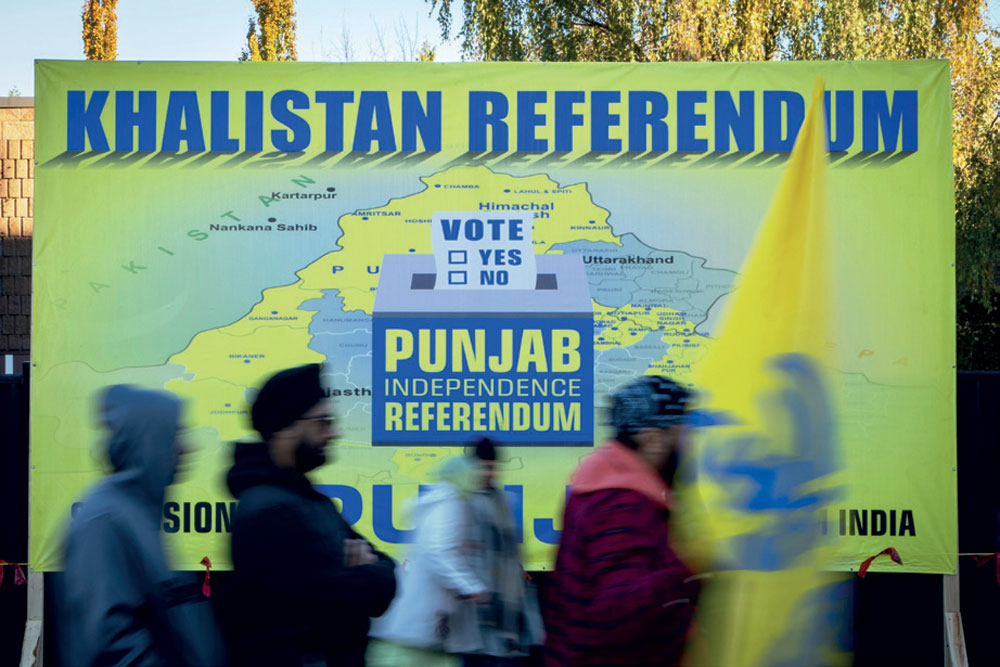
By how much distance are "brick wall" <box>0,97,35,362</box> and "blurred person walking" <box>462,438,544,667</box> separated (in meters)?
10.5

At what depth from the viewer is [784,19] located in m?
14.1

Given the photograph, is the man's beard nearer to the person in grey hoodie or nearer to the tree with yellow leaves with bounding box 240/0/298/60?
the person in grey hoodie

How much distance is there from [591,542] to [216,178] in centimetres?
326

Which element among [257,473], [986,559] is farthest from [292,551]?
[986,559]

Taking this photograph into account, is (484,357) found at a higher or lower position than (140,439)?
higher

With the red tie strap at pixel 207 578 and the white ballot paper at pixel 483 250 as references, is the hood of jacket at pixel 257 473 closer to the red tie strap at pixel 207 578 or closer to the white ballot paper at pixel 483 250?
the white ballot paper at pixel 483 250

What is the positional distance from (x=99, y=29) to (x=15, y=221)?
20.5m

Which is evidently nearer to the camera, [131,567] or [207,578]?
[131,567]

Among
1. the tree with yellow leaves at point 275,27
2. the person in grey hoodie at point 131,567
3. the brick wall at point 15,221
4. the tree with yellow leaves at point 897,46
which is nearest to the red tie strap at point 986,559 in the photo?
the person in grey hoodie at point 131,567

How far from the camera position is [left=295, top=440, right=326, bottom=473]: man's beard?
114 inches

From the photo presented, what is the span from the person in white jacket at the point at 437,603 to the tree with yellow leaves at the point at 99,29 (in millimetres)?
30324

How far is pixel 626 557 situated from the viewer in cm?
278

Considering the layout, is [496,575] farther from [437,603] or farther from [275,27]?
[275,27]

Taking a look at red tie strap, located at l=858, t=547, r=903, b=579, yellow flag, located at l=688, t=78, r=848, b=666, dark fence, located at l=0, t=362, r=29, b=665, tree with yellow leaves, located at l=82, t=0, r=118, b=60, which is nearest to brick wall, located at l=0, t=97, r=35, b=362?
dark fence, located at l=0, t=362, r=29, b=665
